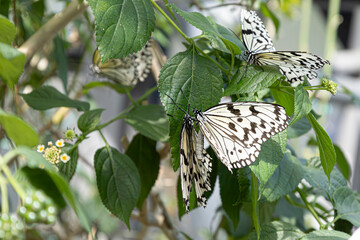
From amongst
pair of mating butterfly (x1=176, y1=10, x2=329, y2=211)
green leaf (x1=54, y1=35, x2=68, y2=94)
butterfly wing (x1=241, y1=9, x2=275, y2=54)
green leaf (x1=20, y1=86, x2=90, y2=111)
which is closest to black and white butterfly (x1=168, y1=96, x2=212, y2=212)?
pair of mating butterfly (x1=176, y1=10, x2=329, y2=211)

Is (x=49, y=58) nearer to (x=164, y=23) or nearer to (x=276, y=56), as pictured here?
(x=164, y=23)

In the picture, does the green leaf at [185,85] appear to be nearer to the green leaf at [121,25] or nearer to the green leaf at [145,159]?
the green leaf at [121,25]

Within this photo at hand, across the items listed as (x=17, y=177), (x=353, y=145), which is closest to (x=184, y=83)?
(x=17, y=177)

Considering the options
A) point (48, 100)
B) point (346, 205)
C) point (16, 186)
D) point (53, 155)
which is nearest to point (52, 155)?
point (53, 155)

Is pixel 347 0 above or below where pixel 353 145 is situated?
above

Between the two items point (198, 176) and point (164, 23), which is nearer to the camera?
point (198, 176)

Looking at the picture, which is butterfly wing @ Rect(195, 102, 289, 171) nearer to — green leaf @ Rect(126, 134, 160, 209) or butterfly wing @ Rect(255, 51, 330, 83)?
butterfly wing @ Rect(255, 51, 330, 83)

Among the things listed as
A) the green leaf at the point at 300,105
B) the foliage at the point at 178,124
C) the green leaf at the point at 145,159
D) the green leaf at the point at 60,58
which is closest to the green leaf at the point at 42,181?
the foliage at the point at 178,124
